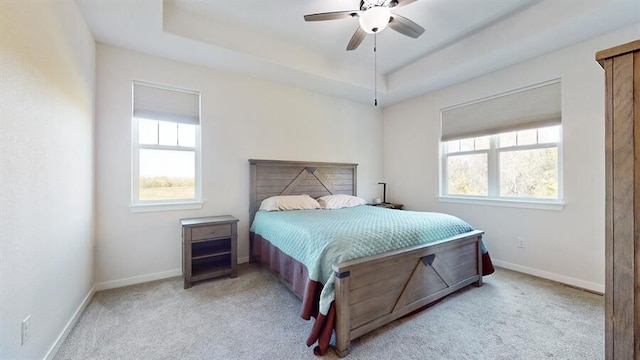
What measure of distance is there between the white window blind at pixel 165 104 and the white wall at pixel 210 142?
9 centimetres

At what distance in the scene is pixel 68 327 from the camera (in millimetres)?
1944

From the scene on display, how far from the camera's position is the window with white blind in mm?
3047

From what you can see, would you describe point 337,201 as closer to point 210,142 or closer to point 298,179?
point 298,179

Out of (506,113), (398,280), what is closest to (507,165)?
(506,113)

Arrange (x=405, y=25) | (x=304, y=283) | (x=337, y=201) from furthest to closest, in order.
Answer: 1. (x=337, y=201)
2. (x=405, y=25)
3. (x=304, y=283)

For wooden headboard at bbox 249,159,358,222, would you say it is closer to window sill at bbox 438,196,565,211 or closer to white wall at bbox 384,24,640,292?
window sill at bbox 438,196,565,211

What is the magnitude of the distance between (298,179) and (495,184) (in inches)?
111

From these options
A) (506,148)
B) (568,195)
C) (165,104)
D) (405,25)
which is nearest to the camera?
(405,25)

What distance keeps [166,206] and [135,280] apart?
871 mm

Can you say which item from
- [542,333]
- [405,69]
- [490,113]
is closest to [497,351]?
[542,333]

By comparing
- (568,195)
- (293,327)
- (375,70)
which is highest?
(375,70)

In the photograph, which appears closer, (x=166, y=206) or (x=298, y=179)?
(x=166, y=206)

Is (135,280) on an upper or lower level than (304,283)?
lower

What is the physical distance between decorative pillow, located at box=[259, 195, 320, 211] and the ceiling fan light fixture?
2218mm
